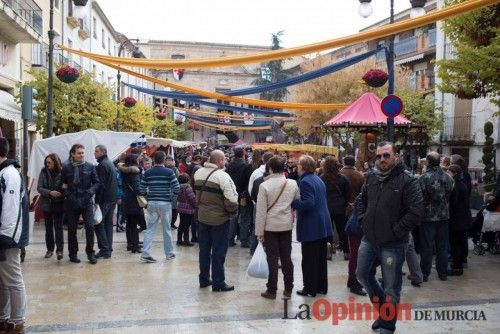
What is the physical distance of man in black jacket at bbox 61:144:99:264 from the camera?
8648mm

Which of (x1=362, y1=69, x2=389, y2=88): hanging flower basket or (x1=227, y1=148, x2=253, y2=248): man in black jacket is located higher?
(x1=362, y1=69, x2=389, y2=88): hanging flower basket

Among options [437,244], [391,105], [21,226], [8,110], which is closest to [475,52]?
[391,105]

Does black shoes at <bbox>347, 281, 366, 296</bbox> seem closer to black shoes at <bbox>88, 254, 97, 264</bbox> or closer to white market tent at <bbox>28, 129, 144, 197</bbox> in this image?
black shoes at <bbox>88, 254, 97, 264</bbox>

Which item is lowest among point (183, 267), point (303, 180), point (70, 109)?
point (183, 267)

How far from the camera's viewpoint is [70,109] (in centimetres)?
1588

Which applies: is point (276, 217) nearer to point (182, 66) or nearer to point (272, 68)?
point (182, 66)

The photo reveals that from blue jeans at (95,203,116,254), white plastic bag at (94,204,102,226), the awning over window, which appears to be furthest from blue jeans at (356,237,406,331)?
the awning over window

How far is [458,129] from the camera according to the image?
2438 centimetres

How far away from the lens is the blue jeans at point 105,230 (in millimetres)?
9180

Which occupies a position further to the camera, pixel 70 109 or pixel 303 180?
pixel 70 109

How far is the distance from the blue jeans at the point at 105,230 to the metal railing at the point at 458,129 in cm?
1805

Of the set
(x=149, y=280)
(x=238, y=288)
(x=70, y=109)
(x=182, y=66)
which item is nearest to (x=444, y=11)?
(x=182, y=66)

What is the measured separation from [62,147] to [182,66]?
5164 millimetres

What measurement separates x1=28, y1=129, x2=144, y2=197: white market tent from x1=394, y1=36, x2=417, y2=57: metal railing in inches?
915
